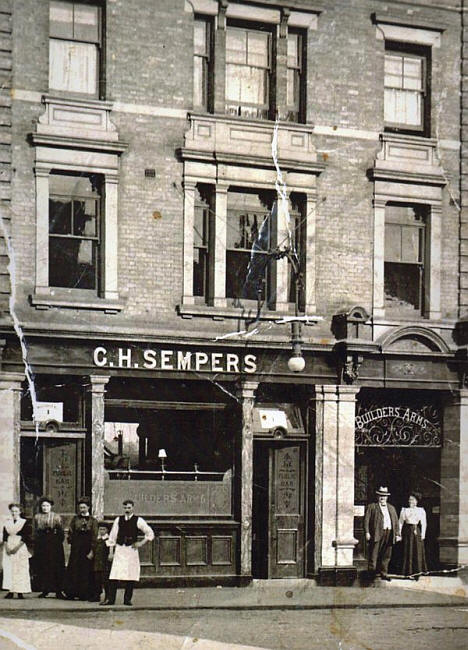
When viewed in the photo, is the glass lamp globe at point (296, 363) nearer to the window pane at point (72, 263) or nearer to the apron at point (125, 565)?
the window pane at point (72, 263)

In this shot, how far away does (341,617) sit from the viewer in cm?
1496

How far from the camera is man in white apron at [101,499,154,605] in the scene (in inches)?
583

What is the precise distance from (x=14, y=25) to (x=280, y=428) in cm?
735

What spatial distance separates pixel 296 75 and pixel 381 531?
7.38 m

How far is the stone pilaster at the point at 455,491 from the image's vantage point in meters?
17.3

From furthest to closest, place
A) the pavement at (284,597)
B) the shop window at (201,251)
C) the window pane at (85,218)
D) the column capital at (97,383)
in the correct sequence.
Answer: the shop window at (201,251) < the column capital at (97,383) < the window pane at (85,218) < the pavement at (284,597)

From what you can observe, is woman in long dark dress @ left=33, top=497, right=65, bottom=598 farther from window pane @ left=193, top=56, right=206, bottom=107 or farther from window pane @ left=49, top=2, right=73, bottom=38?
window pane @ left=49, top=2, right=73, bottom=38

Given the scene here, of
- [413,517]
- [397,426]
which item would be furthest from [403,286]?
[413,517]

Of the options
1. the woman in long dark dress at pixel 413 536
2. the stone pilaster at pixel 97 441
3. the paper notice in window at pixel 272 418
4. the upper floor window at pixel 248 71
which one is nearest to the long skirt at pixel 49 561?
the stone pilaster at pixel 97 441

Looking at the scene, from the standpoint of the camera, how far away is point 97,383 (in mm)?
15961

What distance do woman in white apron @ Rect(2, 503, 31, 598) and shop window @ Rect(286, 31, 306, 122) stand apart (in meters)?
7.32

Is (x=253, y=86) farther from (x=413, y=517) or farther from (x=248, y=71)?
(x=413, y=517)

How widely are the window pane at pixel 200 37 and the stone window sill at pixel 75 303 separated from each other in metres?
4.02

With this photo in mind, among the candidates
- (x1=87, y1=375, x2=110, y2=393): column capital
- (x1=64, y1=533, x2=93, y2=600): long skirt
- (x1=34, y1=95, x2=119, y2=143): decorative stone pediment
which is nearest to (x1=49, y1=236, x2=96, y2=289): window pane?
(x1=87, y1=375, x2=110, y2=393): column capital
